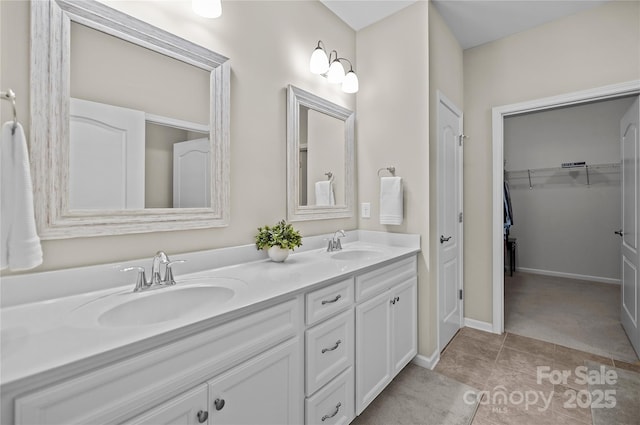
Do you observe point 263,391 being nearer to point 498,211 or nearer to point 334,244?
point 334,244

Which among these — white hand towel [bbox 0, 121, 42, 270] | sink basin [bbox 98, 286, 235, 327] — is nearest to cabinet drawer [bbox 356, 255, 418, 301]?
sink basin [bbox 98, 286, 235, 327]

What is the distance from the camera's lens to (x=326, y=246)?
213cm

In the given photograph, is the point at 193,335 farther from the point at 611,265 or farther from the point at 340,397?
the point at 611,265

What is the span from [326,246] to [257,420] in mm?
1223

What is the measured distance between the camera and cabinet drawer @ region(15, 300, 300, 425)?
0.64 meters

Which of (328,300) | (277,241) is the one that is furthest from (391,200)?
(328,300)

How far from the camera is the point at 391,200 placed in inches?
85.0

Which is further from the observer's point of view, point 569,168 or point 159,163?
point 569,168

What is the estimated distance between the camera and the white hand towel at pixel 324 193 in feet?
6.95

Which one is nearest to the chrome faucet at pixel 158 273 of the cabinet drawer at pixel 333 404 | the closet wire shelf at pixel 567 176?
the cabinet drawer at pixel 333 404

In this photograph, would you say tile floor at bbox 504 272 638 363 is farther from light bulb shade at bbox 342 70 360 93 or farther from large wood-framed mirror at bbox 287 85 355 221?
light bulb shade at bbox 342 70 360 93

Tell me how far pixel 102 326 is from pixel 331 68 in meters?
1.92

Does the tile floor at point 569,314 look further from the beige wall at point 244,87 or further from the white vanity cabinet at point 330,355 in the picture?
the beige wall at point 244,87

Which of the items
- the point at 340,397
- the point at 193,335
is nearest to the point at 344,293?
the point at 340,397
